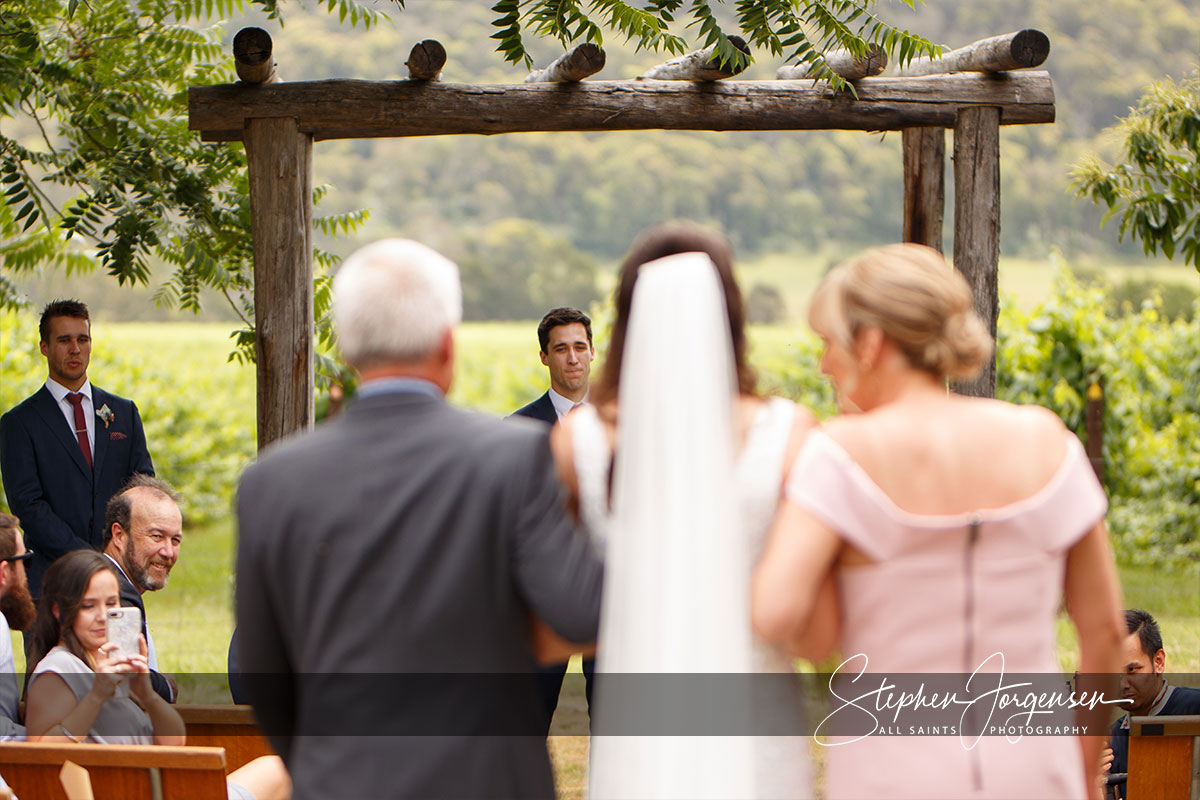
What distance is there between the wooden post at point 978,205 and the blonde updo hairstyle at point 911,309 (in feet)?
12.1

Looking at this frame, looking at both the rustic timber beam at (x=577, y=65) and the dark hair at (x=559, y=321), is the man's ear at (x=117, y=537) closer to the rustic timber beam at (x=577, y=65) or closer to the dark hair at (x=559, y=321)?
the dark hair at (x=559, y=321)

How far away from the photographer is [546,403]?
5.62 m

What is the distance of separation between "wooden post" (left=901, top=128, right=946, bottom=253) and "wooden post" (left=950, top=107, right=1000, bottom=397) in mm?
504

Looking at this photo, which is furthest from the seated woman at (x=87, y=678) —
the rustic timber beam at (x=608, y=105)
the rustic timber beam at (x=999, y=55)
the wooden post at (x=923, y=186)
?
the wooden post at (x=923, y=186)

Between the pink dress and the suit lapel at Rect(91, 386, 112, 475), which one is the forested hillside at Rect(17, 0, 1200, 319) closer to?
the suit lapel at Rect(91, 386, 112, 475)

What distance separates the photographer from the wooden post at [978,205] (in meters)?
5.86

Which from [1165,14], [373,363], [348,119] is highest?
[1165,14]

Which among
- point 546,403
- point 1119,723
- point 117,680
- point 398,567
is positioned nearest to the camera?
point 398,567

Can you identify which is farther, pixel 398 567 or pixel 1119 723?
pixel 1119 723

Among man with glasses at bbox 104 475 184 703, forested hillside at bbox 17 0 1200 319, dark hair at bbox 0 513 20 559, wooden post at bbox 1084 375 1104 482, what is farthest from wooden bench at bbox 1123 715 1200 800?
forested hillside at bbox 17 0 1200 319

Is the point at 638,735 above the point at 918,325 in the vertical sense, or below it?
below

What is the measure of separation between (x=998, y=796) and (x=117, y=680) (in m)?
2.52

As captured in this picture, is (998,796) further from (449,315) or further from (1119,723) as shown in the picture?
(1119,723)

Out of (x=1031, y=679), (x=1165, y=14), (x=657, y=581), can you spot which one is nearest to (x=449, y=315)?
(x=657, y=581)
